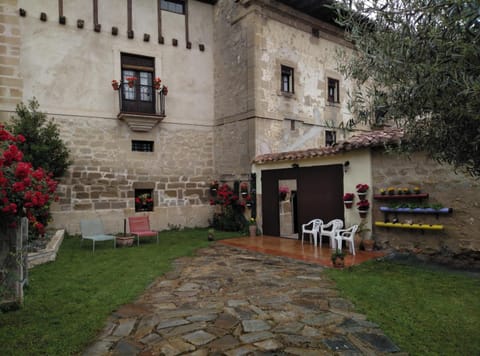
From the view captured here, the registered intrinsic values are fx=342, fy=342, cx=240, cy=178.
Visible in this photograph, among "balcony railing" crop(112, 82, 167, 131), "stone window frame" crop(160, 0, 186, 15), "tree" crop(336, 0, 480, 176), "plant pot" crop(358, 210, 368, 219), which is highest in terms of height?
"stone window frame" crop(160, 0, 186, 15)

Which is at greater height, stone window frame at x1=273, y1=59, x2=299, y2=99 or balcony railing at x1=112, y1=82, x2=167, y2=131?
stone window frame at x1=273, y1=59, x2=299, y2=99

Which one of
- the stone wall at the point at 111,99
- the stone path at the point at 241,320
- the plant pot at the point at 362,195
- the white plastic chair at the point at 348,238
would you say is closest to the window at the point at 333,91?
the stone wall at the point at 111,99

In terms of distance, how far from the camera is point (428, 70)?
8.25ft

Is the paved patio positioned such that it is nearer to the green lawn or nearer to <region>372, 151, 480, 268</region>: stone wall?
the green lawn

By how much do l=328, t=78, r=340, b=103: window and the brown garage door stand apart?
5307 millimetres

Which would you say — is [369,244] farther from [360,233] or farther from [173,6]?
[173,6]

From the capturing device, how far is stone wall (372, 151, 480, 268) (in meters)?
6.13

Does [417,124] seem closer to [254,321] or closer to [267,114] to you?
[254,321]

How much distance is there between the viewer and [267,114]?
1123 cm

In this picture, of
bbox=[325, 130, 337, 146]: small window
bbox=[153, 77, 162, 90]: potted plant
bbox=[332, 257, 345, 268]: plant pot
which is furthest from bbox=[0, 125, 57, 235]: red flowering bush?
bbox=[325, 130, 337, 146]: small window

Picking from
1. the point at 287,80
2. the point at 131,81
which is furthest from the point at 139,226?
the point at 287,80

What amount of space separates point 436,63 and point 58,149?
9.48m

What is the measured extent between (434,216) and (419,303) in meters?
2.87

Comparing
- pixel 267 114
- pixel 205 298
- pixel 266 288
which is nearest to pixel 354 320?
pixel 266 288
